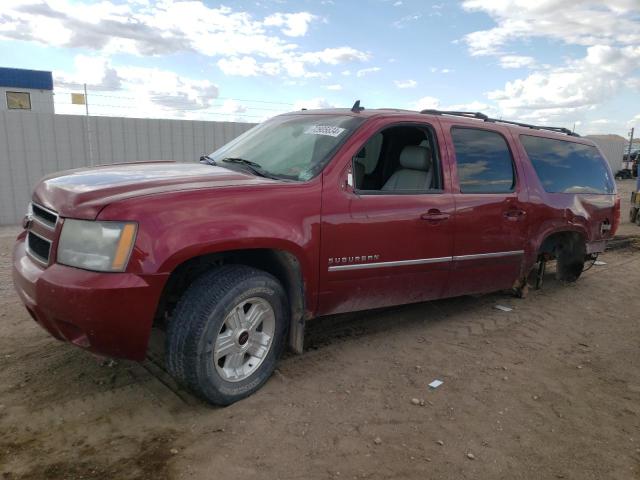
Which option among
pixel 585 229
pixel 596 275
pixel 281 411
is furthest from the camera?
pixel 596 275

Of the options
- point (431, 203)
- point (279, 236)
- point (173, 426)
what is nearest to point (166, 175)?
point (279, 236)

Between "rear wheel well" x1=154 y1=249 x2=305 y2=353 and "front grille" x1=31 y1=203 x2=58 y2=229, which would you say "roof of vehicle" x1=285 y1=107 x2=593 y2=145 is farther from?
"front grille" x1=31 y1=203 x2=58 y2=229

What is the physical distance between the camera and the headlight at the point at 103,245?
2664 mm

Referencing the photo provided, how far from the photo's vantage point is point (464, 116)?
4.86 m

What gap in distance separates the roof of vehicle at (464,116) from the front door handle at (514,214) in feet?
2.79

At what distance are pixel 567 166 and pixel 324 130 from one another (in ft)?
9.86

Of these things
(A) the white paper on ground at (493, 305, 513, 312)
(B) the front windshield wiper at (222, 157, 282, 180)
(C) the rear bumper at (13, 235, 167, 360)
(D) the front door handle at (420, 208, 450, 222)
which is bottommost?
(A) the white paper on ground at (493, 305, 513, 312)

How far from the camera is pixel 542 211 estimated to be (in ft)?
16.2

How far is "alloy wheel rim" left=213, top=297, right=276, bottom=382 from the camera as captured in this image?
3.06 metres

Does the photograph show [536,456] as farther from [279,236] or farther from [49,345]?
[49,345]

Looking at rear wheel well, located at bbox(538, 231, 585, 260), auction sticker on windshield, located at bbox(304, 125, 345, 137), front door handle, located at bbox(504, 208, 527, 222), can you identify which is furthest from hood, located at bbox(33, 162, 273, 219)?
rear wheel well, located at bbox(538, 231, 585, 260)

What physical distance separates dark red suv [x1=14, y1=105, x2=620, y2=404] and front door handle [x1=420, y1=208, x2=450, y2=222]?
0.05ft

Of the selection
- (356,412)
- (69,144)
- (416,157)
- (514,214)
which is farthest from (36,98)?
(356,412)

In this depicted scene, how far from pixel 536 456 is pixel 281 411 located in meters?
1.45
